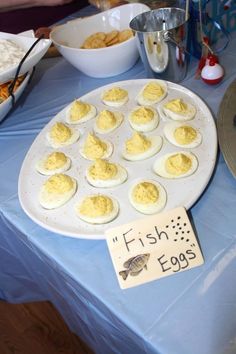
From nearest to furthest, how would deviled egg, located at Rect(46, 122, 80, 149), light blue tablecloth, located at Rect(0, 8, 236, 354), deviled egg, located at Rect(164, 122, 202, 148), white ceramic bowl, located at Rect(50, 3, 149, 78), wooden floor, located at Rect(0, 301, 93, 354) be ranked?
light blue tablecloth, located at Rect(0, 8, 236, 354), deviled egg, located at Rect(164, 122, 202, 148), deviled egg, located at Rect(46, 122, 80, 149), white ceramic bowl, located at Rect(50, 3, 149, 78), wooden floor, located at Rect(0, 301, 93, 354)

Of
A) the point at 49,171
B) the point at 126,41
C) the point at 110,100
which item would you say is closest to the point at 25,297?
the point at 49,171

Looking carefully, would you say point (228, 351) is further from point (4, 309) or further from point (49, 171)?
point (4, 309)

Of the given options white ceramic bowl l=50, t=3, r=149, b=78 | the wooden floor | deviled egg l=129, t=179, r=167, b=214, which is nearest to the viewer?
deviled egg l=129, t=179, r=167, b=214

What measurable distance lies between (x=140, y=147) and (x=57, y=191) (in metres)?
0.19

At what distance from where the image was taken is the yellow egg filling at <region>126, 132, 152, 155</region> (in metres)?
0.75

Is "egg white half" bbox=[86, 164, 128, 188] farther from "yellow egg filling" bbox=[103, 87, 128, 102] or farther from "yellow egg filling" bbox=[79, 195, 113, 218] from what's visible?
"yellow egg filling" bbox=[103, 87, 128, 102]

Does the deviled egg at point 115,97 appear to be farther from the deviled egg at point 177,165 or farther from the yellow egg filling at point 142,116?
the deviled egg at point 177,165

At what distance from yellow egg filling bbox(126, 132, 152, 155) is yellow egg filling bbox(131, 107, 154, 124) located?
6 centimetres

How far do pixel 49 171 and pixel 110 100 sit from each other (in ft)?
0.87

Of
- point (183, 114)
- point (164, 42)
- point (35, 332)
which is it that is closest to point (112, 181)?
point (183, 114)

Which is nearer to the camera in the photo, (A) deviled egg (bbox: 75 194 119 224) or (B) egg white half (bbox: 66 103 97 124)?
(A) deviled egg (bbox: 75 194 119 224)

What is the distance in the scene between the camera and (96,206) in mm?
657

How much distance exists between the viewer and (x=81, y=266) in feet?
2.04

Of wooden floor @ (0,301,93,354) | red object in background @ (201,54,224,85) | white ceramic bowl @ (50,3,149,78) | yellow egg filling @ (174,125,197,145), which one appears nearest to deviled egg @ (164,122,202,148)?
yellow egg filling @ (174,125,197,145)
